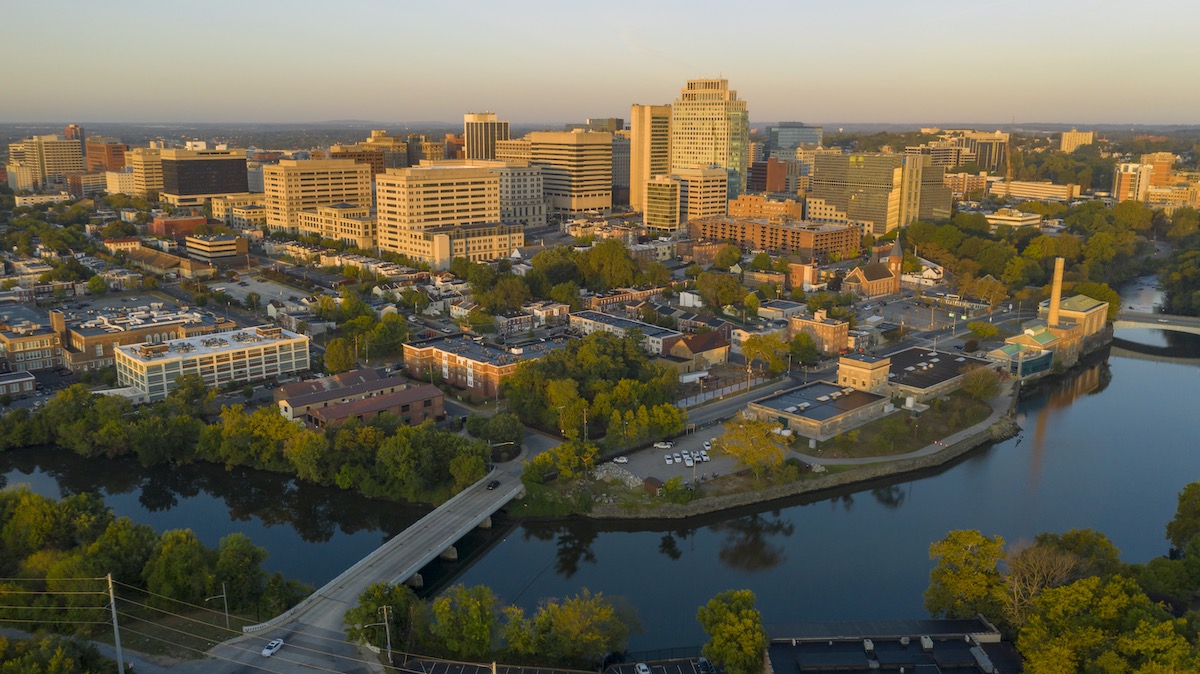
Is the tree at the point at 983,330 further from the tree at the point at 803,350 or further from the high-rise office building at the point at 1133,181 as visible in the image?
the high-rise office building at the point at 1133,181

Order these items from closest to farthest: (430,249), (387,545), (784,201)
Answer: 1. (387,545)
2. (430,249)
3. (784,201)

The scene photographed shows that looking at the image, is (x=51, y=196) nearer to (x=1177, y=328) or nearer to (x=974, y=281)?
(x=974, y=281)

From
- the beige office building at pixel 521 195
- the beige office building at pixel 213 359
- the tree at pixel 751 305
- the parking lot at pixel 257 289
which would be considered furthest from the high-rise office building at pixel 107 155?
the tree at pixel 751 305

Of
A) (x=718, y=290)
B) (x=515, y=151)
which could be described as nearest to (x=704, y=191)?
(x=515, y=151)

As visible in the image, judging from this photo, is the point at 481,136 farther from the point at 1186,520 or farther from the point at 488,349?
the point at 1186,520

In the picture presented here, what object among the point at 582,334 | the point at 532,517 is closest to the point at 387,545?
the point at 532,517

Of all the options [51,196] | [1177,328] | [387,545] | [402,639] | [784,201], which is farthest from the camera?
[51,196]

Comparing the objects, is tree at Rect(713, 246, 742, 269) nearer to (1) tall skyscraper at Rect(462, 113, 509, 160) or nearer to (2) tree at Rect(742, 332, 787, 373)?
(2) tree at Rect(742, 332, 787, 373)
